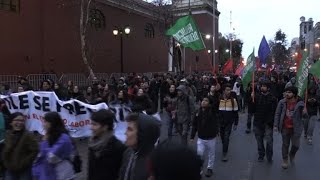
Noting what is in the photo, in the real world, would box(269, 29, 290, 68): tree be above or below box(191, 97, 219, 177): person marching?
above

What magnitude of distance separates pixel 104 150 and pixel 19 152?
1.41m

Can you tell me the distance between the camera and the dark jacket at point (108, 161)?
480 cm

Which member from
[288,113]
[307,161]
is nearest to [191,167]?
[288,113]

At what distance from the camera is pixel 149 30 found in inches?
1735

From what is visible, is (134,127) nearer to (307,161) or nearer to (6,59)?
(307,161)

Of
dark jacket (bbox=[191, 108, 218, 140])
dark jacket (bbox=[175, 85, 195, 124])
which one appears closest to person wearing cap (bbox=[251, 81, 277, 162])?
dark jacket (bbox=[191, 108, 218, 140])

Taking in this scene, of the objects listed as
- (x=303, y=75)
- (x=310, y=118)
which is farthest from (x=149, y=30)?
(x=303, y=75)

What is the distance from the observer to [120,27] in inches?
1443

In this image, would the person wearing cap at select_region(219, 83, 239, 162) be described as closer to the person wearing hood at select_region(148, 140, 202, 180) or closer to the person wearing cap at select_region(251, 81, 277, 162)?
the person wearing cap at select_region(251, 81, 277, 162)

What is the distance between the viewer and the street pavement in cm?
909

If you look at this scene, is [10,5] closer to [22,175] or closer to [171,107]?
[171,107]

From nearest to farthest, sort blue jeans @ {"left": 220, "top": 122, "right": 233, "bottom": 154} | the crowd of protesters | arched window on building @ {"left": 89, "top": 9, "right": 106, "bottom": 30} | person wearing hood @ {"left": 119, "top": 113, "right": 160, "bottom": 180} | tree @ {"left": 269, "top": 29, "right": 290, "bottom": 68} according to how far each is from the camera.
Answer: the crowd of protesters < person wearing hood @ {"left": 119, "top": 113, "right": 160, "bottom": 180} < blue jeans @ {"left": 220, "top": 122, "right": 233, "bottom": 154} < arched window on building @ {"left": 89, "top": 9, "right": 106, "bottom": 30} < tree @ {"left": 269, "top": 29, "right": 290, "bottom": 68}

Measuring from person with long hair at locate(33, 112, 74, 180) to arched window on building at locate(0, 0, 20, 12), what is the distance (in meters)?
20.2

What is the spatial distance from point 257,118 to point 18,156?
630 cm
